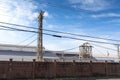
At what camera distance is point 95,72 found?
31234 millimetres

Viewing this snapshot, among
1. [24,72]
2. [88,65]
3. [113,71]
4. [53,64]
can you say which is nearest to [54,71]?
[53,64]

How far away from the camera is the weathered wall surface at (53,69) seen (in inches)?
933

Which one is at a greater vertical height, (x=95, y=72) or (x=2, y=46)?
(x=2, y=46)

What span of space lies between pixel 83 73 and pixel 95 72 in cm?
243

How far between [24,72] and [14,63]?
170 cm

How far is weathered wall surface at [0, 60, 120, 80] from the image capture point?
2369cm

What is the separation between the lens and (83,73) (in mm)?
29797

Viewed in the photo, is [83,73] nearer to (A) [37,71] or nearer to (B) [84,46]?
(A) [37,71]

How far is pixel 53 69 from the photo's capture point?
26.9 meters

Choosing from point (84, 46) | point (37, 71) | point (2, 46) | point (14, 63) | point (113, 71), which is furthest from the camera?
point (84, 46)

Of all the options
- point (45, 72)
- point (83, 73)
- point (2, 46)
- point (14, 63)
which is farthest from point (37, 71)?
point (2, 46)

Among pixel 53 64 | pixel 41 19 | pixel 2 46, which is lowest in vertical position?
pixel 53 64

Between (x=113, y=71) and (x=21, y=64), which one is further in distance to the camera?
(x=113, y=71)

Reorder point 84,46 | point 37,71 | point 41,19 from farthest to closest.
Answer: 1. point 84,46
2. point 41,19
3. point 37,71
